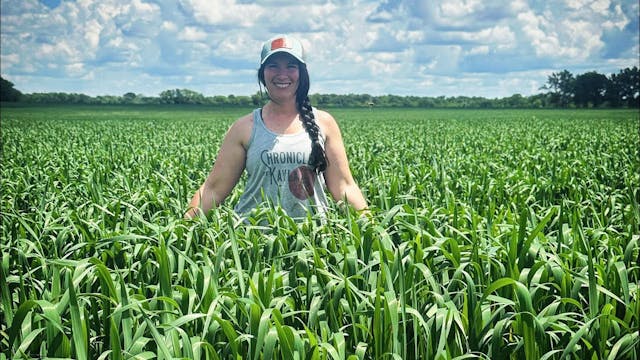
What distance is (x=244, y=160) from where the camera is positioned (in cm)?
434

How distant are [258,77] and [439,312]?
2.53 metres

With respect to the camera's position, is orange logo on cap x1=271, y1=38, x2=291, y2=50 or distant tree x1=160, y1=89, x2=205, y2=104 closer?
orange logo on cap x1=271, y1=38, x2=291, y2=50

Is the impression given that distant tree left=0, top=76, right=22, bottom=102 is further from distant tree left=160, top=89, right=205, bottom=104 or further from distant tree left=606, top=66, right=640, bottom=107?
distant tree left=606, top=66, right=640, bottom=107

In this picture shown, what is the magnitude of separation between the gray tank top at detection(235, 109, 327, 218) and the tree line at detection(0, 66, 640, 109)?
312ft

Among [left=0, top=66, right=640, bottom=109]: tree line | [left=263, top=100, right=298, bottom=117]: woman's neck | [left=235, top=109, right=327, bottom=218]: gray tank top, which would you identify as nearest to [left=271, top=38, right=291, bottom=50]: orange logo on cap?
[left=263, top=100, right=298, bottom=117]: woman's neck

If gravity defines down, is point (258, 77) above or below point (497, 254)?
above

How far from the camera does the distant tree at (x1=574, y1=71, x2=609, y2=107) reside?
107 m

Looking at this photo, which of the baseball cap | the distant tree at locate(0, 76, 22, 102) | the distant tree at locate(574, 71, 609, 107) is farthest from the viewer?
the distant tree at locate(574, 71, 609, 107)

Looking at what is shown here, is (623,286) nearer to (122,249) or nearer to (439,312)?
(439,312)

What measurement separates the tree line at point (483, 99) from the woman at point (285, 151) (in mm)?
94954

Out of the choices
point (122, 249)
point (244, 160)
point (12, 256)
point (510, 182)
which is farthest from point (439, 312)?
point (510, 182)

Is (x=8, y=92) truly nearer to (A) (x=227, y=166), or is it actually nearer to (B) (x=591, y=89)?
(B) (x=591, y=89)

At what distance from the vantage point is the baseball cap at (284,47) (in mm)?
4012

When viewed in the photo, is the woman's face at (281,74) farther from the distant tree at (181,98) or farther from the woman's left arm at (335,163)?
the distant tree at (181,98)
